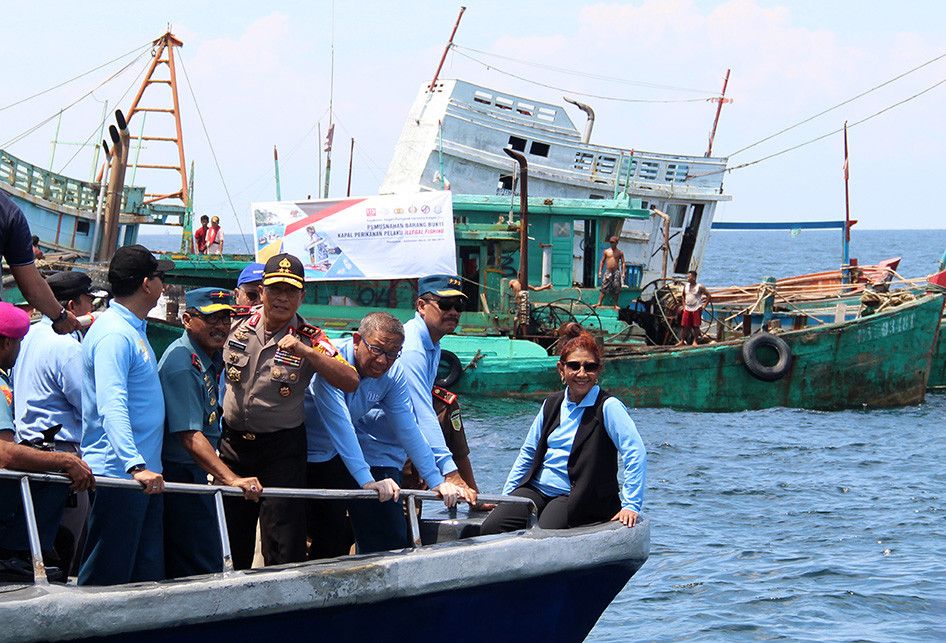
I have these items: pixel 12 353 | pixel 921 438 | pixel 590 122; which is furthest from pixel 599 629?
pixel 590 122

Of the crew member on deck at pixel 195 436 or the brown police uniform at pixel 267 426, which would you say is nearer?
the crew member on deck at pixel 195 436

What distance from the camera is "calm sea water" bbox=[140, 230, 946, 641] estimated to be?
966 centimetres

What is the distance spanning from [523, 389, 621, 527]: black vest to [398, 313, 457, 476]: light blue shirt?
47 cm

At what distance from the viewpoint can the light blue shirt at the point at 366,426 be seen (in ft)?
18.7

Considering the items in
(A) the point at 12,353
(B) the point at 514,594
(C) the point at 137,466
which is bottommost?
(B) the point at 514,594

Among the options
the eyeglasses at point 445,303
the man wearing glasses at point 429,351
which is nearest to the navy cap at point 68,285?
the man wearing glasses at point 429,351

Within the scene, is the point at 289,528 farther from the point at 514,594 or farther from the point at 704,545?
the point at 704,545

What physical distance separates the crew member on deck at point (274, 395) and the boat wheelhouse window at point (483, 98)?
22465mm

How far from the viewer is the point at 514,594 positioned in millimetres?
5965

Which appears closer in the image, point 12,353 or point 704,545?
point 12,353

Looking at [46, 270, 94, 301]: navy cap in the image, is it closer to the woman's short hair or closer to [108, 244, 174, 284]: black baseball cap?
[108, 244, 174, 284]: black baseball cap

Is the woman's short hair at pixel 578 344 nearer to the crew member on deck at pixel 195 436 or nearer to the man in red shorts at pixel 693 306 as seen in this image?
the crew member on deck at pixel 195 436

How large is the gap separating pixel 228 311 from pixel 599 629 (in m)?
4.75

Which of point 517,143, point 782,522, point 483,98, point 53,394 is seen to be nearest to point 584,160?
point 517,143
